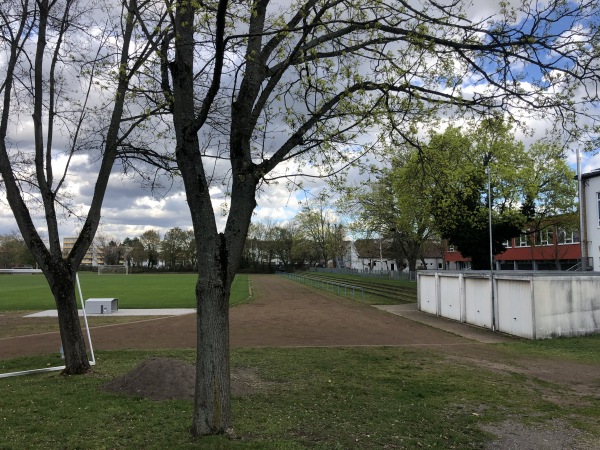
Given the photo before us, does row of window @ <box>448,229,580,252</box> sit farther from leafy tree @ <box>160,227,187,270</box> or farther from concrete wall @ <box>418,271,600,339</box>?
leafy tree @ <box>160,227,187,270</box>

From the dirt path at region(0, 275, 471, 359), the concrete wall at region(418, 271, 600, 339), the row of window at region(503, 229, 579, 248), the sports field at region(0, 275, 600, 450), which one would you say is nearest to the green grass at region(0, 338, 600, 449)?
the sports field at region(0, 275, 600, 450)

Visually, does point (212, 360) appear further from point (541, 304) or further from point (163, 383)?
point (541, 304)

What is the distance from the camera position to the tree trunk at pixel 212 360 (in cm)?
483

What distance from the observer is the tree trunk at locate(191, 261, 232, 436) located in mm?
4832

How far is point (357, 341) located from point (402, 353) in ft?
8.69

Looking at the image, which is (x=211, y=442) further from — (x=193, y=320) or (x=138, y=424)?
(x=193, y=320)

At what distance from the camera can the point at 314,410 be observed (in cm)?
666

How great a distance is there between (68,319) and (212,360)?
5423 mm

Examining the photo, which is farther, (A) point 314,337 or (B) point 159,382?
(A) point 314,337

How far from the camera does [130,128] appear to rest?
9.30 m

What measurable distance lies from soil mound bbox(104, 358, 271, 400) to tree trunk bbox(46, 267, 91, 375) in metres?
1.51

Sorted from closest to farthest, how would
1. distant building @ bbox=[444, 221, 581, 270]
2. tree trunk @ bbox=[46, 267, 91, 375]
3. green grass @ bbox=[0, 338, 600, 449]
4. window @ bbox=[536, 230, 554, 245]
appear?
green grass @ bbox=[0, 338, 600, 449] → tree trunk @ bbox=[46, 267, 91, 375] → distant building @ bbox=[444, 221, 581, 270] → window @ bbox=[536, 230, 554, 245]

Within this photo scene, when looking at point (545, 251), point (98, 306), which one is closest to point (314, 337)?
point (98, 306)

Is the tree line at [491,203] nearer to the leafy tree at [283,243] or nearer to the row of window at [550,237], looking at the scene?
the row of window at [550,237]
